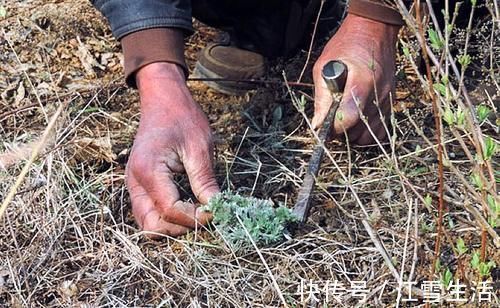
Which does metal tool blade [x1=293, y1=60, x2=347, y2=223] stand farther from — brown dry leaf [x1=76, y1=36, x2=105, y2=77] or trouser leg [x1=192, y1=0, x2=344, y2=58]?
brown dry leaf [x1=76, y1=36, x2=105, y2=77]

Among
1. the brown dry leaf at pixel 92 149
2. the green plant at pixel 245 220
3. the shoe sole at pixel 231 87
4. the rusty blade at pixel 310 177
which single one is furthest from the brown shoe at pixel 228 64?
the green plant at pixel 245 220

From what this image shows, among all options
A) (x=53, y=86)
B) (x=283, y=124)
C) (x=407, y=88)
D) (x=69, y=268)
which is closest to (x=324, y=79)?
(x=283, y=124)

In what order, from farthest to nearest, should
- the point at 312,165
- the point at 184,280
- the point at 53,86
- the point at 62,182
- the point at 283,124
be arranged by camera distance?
the point at 53,86
the point at 283,124
the point at 62,182
the point at 312,165
the point at 184,280

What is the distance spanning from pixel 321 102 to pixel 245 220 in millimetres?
388

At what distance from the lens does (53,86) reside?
247 centimetres

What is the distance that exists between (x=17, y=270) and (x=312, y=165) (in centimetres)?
68

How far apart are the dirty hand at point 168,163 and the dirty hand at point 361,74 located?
0.30 m

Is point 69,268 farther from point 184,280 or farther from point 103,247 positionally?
point 184,280

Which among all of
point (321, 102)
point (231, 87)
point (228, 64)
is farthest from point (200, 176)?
point (228, 64)

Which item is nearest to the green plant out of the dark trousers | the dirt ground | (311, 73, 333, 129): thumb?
the dirt ground

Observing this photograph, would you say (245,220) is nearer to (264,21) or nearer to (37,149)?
(37,149)

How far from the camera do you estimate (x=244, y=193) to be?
6.44 ft

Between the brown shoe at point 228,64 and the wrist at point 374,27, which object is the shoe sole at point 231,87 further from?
the wrist at point 374,27

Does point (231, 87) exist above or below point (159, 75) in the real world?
below
